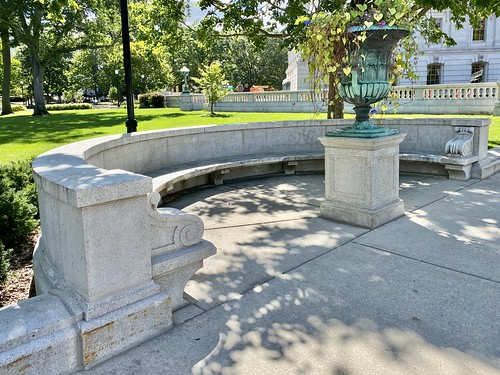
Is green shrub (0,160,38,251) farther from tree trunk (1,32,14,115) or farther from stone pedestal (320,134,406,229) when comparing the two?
tree trunk (1,32,14,115)

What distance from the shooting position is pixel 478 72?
128 feet

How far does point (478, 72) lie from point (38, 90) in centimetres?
3570

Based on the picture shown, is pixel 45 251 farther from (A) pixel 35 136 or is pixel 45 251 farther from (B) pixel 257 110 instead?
(B) pixel 257 110

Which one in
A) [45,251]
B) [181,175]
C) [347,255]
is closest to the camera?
[45,251]

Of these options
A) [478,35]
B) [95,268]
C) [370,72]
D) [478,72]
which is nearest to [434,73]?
[478,72]

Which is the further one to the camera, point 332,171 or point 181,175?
point 181,175

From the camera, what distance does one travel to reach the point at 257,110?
28.2m

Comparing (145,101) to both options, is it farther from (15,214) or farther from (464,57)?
(15,214)

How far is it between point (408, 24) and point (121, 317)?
4.95 metres

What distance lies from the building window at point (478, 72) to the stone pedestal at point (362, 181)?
3770cm

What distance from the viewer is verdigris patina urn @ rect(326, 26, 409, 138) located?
18.7 feet

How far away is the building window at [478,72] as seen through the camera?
38438mm

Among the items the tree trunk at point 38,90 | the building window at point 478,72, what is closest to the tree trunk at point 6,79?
the tree trunk at point 38,90

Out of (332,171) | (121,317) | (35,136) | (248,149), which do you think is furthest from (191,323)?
(35,136)
